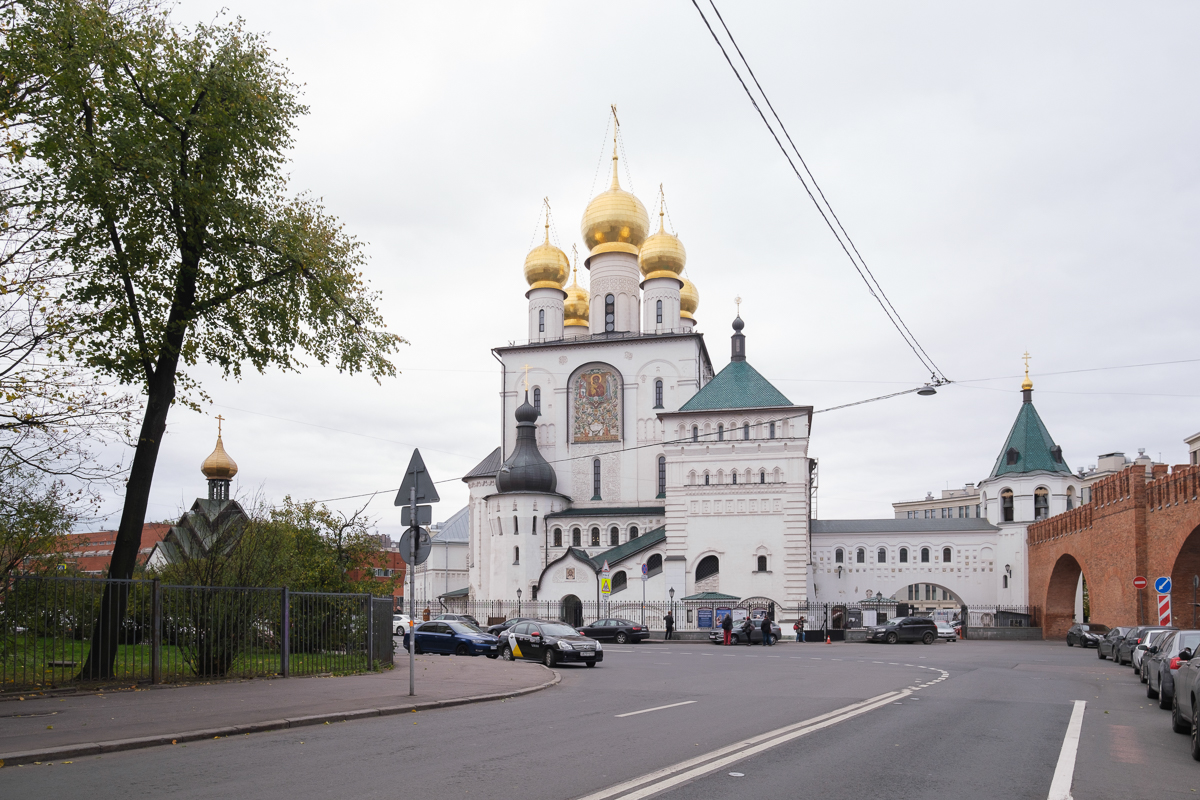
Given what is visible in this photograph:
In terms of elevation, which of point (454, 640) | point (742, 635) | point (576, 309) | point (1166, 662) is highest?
point (576, 309)

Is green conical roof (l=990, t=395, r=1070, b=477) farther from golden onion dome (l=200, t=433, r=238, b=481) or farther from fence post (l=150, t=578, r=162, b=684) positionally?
fence post (l=150, t=578, r=162, b=684)

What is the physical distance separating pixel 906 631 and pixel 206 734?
119ft

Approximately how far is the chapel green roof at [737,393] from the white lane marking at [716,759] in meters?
41.7

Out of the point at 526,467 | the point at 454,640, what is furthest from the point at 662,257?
the point at 454,640

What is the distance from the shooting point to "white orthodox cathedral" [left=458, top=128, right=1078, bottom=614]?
175 feet

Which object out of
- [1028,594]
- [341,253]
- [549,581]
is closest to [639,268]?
[549,581]

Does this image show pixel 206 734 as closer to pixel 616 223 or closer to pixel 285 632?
pixel 285 632

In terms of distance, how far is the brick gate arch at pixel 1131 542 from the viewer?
3125cm

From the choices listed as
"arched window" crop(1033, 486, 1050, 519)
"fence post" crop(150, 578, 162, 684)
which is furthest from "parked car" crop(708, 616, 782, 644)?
"fence post" crop(150, 578, 162, 684)

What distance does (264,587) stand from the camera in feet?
56.6

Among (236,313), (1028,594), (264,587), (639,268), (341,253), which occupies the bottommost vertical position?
(1028,594)

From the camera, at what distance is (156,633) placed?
15.0 meters

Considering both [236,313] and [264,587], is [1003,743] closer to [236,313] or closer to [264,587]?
[264,587]

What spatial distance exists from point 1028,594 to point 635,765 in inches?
2035
